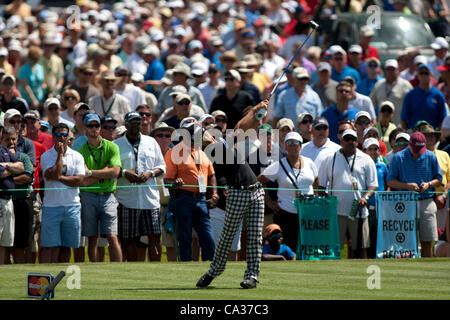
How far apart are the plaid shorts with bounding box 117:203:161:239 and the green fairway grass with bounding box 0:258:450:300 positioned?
1046mm

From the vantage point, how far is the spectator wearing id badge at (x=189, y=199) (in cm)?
1642

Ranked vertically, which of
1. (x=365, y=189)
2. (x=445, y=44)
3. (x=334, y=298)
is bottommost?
(x=334, y=298)

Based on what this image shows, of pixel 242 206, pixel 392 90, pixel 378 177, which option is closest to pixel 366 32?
pixel 392 90

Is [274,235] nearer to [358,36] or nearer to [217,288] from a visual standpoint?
[217,288]

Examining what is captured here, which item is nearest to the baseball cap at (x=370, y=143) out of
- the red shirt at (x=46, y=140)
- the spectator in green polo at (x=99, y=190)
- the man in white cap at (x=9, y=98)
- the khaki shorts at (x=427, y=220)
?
the khaki shorts at (x=427, y=220)

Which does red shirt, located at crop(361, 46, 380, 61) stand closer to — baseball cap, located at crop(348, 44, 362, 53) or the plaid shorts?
baseball cap, located at crop(348, 44, 362, 53)

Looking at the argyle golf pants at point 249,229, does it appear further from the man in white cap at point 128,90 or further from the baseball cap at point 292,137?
the man in white cap at point 128,90

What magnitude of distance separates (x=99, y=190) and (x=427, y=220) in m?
4.84

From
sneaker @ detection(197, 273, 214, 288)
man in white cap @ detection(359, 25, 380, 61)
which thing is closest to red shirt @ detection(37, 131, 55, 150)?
sneaker @ detection(197, 273, 214, 288)

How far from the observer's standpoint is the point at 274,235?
16.5m

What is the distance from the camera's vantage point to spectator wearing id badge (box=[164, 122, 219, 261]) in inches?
647

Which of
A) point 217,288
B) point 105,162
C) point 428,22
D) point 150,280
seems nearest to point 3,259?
point 105,162

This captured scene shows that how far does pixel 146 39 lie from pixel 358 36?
465 centimetres

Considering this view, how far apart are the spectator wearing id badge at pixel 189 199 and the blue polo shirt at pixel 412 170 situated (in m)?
2.78
